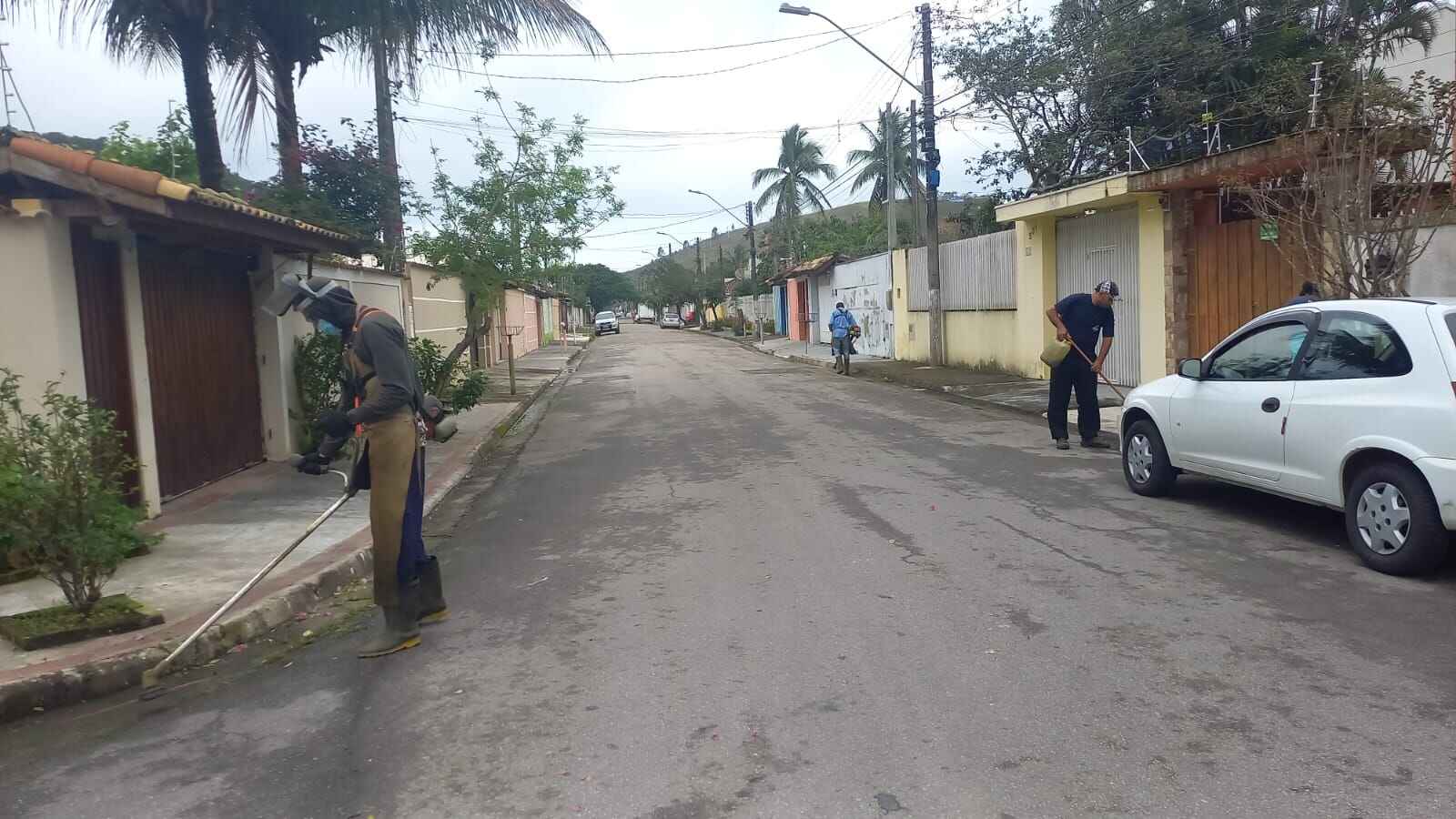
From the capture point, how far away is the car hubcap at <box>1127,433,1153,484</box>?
8297 mm

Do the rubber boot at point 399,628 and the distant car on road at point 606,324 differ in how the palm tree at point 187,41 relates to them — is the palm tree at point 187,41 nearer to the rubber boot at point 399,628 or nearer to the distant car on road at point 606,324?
the rubber boot at point 399,628

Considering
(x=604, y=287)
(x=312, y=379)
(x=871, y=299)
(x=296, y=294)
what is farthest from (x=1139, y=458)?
(x=604, y=287)

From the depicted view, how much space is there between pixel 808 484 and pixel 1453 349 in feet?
16.5

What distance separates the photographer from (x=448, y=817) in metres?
3.52

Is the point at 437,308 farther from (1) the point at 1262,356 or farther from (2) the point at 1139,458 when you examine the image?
(1) the point at 1262,356

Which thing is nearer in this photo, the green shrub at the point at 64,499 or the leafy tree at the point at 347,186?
the green shrub at the point at 64,499

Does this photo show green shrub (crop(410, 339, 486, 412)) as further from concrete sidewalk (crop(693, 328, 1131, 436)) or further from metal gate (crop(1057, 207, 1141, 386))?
metal gate (crop(1057, 207, 1141, 386))

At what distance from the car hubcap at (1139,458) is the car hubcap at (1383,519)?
7.23ft

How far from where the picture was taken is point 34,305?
23.3ft

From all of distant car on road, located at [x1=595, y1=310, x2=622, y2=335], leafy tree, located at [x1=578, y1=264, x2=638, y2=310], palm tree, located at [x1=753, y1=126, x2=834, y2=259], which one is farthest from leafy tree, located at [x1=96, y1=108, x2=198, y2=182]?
leafy tree, located at [x1=578, y1=264, x2=638, y2=310]

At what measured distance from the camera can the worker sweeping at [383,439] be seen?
17.4 feet

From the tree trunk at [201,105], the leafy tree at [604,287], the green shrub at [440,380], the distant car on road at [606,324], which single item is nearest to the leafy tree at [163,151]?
the tree trunk at [201,105]

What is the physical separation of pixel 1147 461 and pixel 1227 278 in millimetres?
7471

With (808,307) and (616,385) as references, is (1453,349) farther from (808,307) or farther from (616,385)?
(808,307)
